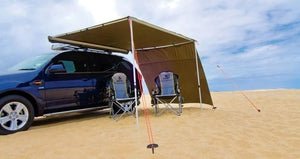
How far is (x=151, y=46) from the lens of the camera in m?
7.70

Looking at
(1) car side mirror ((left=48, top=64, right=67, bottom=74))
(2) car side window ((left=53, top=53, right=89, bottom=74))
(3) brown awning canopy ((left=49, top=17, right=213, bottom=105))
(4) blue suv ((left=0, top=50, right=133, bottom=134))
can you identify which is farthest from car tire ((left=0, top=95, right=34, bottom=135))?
(3) brown awning canopy ((left=49, top=17, right=213, bottom=105))

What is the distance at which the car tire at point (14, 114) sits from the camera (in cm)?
416

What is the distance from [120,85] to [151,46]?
2139 mm

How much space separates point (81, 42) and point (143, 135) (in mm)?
3469

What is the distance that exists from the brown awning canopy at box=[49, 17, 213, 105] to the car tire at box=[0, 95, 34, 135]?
5.59 ft

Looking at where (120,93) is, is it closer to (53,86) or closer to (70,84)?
(70,84)

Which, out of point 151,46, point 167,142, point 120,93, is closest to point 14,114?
point 120,93

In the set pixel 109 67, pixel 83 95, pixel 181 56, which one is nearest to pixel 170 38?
pixel 181 56

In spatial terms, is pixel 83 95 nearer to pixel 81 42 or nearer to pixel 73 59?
pixel 73 59

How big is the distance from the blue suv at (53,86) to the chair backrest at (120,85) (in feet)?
0.94

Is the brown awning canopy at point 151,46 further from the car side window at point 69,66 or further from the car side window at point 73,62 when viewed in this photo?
the car side window at point 69,66

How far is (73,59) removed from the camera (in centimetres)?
561

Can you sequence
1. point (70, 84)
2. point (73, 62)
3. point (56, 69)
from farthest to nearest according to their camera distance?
1. point (73, 62)
2. point (70, 84)
3. point (56, 69)

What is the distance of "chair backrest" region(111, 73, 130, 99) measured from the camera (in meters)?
6.00
